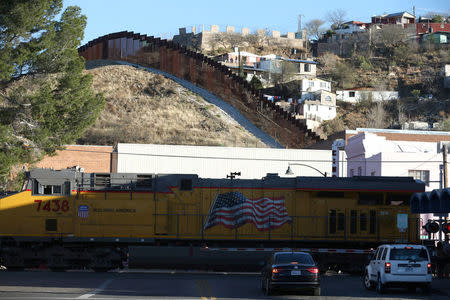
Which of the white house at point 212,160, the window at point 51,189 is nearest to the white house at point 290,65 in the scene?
the white house at point 212,160

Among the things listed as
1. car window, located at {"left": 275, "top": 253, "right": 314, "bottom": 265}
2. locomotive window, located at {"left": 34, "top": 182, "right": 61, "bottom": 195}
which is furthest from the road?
locomotive window, located at {"left": 34, "top": 182, "right": 61, "bottom": 195}

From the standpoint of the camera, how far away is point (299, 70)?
165250mm

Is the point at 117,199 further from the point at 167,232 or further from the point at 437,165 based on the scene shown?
the point at 437,165

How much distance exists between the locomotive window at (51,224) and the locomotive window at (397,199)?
15783mm

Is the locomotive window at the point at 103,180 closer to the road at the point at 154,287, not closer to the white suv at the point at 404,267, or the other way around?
the road at the point at 154,287

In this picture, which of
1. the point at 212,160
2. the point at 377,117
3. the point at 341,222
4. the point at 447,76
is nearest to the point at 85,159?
the point at 212,160

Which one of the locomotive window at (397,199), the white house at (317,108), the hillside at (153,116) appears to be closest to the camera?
the locomotive window at (397,199)

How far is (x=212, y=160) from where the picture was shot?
72375 millimetres

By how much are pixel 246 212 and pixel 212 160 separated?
126 feet

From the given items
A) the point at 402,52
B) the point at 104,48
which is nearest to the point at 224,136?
the point at 104,48

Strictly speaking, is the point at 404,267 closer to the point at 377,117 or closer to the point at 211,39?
the point at 377,117

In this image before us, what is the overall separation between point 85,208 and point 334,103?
11256 centimetres

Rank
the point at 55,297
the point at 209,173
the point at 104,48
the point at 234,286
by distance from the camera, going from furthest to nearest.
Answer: the point at 104,48 < the point at 209,173 < the point at 234,286 < the point at 55,297

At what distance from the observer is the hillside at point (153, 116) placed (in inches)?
3775
